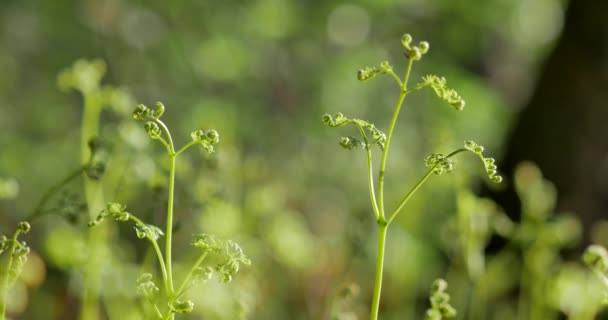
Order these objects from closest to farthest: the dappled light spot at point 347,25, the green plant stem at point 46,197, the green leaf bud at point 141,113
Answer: the green leaf bud at point 141,113, the green plant stem at point 46,197, the dappled light spot at point 347,25

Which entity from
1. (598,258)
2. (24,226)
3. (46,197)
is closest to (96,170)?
(46,197)

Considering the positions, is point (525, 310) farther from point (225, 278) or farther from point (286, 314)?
point (225, 278)

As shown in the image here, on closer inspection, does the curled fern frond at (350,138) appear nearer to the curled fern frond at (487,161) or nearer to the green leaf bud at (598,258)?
the curled fern frond at (487,161)

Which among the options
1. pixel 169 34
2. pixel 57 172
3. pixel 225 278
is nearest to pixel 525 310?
pixel 225 278

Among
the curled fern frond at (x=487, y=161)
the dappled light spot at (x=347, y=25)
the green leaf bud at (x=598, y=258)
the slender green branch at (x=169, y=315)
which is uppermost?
the dappled light spot at (x=347, y=25)

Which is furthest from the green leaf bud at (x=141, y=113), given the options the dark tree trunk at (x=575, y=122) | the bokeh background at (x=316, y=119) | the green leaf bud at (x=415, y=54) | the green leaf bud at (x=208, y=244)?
the dark tree trunk at (x=575, y=122)

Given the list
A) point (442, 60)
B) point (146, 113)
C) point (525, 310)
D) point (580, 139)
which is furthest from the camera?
point (442, 60)

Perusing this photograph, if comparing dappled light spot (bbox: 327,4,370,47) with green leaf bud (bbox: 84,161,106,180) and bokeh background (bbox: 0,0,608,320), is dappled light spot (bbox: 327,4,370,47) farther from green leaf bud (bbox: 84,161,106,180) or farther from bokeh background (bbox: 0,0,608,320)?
green leaf bud (bbox: 84,161,106,180)

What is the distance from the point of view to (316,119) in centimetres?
347

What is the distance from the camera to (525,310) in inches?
59.2

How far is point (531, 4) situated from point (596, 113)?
5.51 feet

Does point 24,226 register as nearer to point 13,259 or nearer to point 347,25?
point 13,259

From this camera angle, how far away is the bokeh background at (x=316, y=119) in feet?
5.88

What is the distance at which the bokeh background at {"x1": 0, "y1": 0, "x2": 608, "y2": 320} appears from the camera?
179cm
